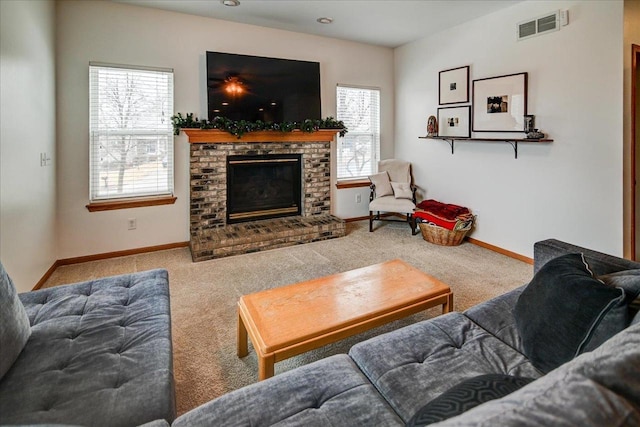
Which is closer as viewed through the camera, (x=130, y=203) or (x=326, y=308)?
(x=326, y=308)

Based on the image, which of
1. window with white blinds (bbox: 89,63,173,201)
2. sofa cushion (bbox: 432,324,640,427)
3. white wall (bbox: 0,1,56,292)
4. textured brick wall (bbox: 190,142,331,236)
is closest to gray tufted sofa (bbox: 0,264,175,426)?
sofa cushion (bbox: 432,324,640,427)

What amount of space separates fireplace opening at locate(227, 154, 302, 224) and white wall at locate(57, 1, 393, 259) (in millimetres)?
610

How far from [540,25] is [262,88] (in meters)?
3.17

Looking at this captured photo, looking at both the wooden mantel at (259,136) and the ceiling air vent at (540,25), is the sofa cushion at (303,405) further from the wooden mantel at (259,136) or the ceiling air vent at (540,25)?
the ceiling air vent at (540,25)

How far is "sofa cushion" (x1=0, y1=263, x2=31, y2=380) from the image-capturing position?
1297 millimetres

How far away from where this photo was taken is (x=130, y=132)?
13.3ft

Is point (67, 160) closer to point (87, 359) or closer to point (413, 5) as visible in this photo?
point (87, 359)

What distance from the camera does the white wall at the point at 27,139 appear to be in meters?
2.56

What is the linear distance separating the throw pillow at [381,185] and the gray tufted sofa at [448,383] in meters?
3.31

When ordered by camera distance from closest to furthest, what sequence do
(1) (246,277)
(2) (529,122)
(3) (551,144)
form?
(1) (246,277), (3) (551,144), (2) (529,122)

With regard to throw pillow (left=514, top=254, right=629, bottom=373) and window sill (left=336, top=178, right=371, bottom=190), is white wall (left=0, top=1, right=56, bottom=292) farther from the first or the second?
window sill (left=336, top=178, right=371, bottom=190)

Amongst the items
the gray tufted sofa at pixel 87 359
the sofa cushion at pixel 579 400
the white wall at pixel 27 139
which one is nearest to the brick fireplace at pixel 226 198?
the white wall at pixel 27 139

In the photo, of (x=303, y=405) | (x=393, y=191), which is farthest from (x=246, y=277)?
(x=393, y=191)

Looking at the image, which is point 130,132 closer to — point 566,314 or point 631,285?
point 566,314
